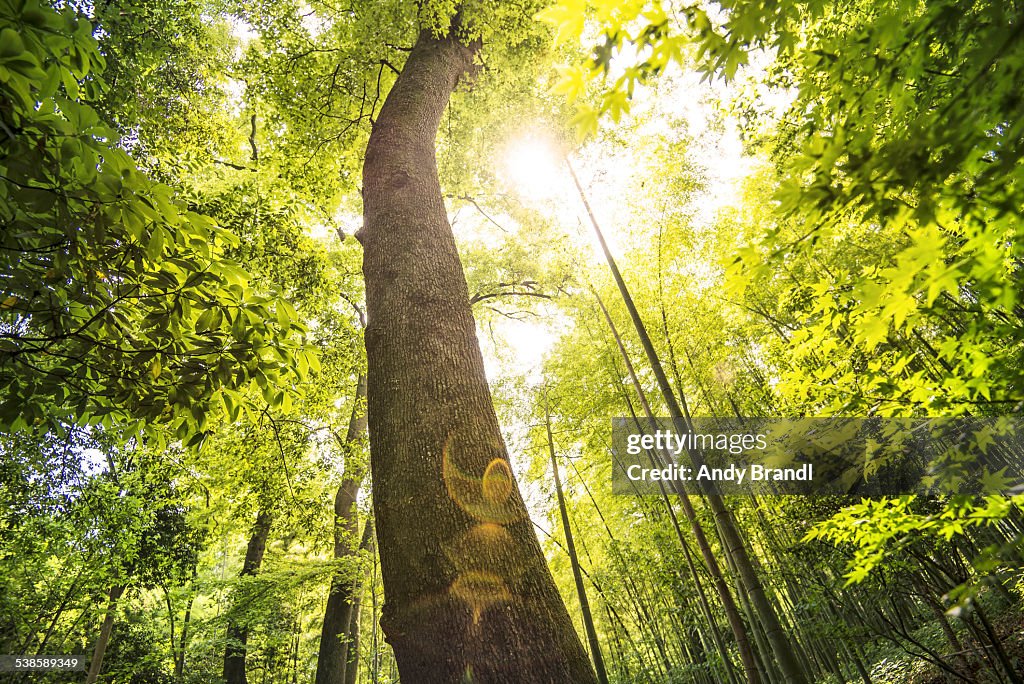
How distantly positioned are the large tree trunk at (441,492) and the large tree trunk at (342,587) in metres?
4.51

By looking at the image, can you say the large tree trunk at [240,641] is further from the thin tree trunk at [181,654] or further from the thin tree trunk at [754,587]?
the thin tree trunk at [754,587]

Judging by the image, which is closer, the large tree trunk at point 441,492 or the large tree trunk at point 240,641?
the large tree trunk at point 441,492

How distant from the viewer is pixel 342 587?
7.18 meters

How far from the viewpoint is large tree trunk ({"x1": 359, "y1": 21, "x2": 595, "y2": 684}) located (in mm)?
1115

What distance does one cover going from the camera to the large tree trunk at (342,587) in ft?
21.4

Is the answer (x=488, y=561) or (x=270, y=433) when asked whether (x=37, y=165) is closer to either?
(x=488, y=561)

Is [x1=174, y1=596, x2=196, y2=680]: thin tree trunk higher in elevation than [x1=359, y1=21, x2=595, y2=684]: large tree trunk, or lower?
higher

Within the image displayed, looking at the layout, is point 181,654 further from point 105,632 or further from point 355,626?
point 355,626

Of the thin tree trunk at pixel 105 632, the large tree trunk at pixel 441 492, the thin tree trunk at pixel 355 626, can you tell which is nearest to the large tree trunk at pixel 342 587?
the thin tree trunk at pixel 355 626

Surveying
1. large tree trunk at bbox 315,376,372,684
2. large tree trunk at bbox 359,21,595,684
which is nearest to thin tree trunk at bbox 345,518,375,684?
large tree trunk at bbox 315,376,372,684

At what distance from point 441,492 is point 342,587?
7.29 metres

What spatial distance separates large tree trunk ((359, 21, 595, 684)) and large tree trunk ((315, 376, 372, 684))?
4.51m

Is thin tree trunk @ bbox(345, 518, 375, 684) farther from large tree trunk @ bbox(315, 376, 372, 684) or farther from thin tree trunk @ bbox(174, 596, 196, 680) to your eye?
thin tree trunk @ bbox(174, 596, 196, 680)

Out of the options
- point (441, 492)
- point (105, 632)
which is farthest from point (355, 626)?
point (441, 492)
